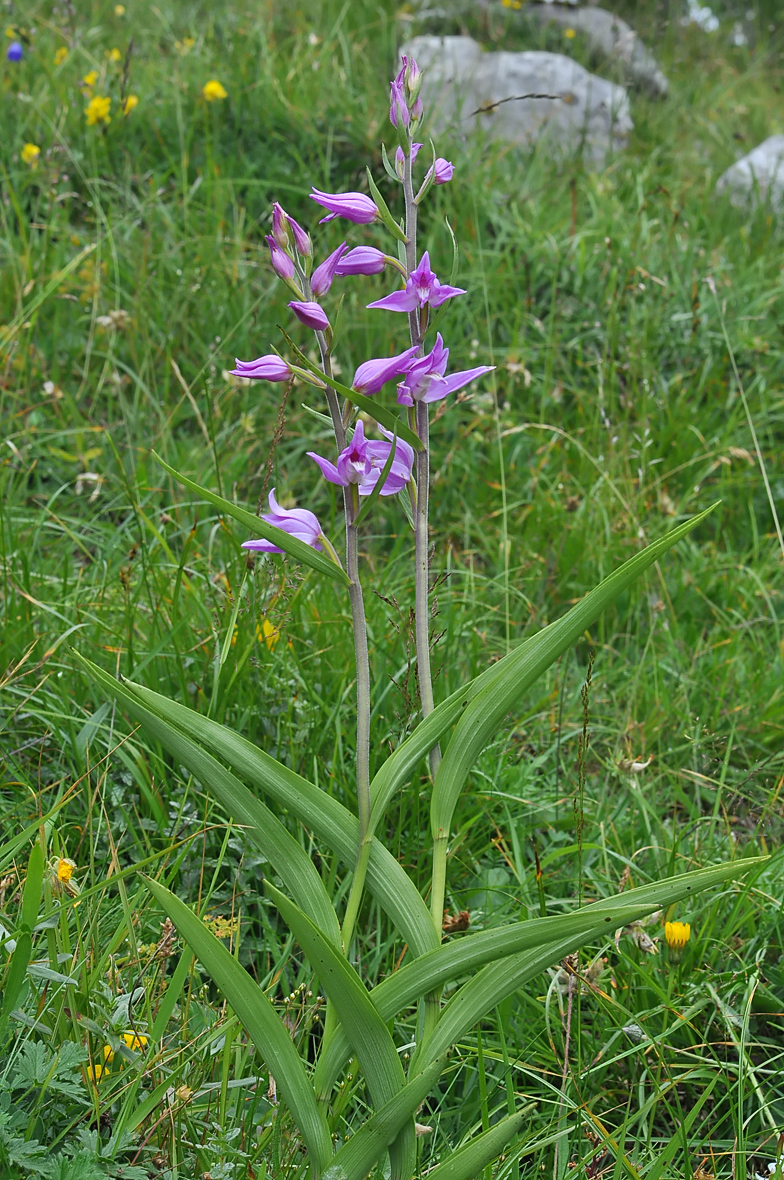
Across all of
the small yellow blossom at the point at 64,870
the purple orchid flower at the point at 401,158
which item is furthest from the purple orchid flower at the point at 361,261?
the small yellow blossom at the point at 64,870

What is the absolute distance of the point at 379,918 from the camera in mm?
1522

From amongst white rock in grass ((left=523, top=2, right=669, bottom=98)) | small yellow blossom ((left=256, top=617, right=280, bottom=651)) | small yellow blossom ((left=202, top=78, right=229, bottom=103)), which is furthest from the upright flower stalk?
white rock in grass ((left=523, top=2, right=669, bottom=98))

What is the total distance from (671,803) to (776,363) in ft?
6.47

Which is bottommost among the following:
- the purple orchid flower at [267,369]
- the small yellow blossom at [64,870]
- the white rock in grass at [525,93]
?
the small yellow blossom at [64,870]

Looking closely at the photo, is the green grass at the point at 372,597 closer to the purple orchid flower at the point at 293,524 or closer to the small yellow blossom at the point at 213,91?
the small yellow blossom at the point at 213,91

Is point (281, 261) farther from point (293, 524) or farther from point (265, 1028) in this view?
point (265, 1028)

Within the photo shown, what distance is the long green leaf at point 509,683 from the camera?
1058mm

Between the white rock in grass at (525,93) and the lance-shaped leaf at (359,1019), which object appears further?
the white rock in grass at (525,93)

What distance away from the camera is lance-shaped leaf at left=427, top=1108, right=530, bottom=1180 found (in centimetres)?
94

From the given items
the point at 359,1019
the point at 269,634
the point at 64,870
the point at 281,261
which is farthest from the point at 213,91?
the point at 359,1019

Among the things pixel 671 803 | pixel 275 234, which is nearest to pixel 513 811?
pixel 671 803

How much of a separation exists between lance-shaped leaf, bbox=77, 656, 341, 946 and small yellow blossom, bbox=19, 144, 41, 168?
9.08ft

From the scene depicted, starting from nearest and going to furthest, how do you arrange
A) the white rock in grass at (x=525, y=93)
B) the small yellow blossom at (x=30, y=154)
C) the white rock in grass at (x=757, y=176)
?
the small yellow blossom at (x=30, y=154) < the white rock in grass at (x=757, y=176) < the white rock in grass at (x=525, y=93)

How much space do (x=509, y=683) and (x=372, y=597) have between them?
38.1 inches
